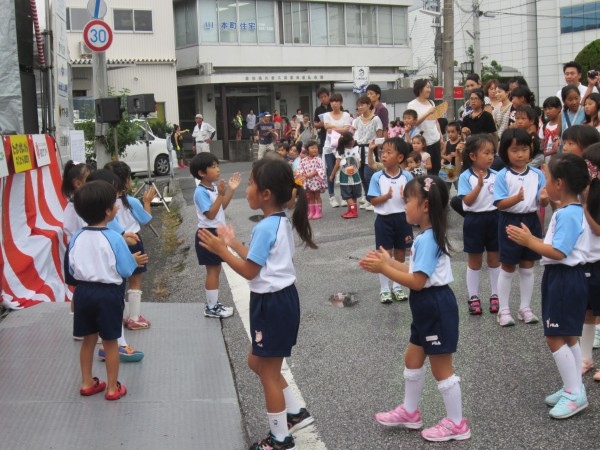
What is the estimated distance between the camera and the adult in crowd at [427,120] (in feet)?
35.3

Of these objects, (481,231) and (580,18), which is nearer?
(481,231)

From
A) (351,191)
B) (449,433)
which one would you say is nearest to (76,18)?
(351,191)

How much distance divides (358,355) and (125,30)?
28.9 meters

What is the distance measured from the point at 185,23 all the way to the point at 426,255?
3376 cm

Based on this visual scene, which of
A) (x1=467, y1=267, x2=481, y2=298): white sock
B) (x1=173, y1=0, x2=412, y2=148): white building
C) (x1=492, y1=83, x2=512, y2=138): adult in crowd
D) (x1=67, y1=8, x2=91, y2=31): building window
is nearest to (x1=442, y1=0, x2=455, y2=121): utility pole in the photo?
(x1=492, y1=83, x2=512, y2=138): adult in crowd

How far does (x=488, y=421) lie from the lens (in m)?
4.32

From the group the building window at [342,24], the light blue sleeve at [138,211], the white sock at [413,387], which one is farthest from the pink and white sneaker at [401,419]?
the building window at [342,24]

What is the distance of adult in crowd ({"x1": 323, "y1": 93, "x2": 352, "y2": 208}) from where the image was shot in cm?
1296

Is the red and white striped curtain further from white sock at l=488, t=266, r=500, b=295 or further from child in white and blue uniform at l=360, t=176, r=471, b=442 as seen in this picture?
white sock at l=488, t=266, r=500, b=295

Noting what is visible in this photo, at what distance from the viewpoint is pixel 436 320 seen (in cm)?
409

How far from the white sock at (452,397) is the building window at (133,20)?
30.2 m

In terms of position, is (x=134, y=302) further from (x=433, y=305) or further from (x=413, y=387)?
(x=433, y=305)

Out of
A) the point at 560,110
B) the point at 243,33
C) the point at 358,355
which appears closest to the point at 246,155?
the point at 243,33

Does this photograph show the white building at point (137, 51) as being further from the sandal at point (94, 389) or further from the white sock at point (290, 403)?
the white sock at point (290, 403)
